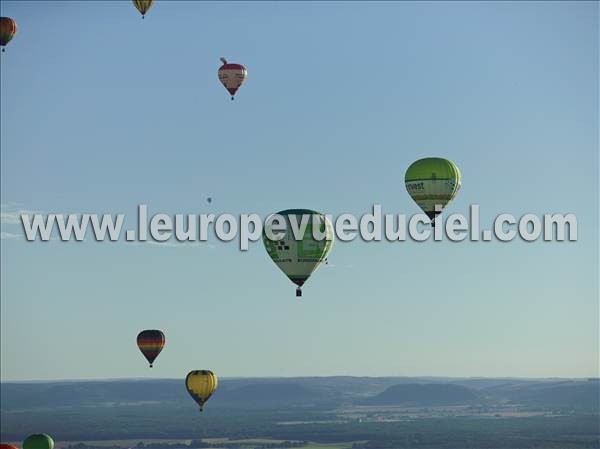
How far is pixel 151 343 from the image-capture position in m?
94.8

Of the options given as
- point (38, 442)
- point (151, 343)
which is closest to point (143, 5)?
point (151, 343)

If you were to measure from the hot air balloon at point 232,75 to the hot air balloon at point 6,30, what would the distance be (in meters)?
15.8

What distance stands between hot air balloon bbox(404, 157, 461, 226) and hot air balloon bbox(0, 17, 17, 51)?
Answer: 3375 cm

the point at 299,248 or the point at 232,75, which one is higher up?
the point at 232,75

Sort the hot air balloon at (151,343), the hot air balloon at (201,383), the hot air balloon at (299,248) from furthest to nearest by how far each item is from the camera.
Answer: the hot air balloon at (201,383)
the hot air balloon at (151,343)
the hot air balloon at (299,248)

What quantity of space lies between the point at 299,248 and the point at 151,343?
29.4 metres

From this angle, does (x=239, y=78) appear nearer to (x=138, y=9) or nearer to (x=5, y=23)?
(x=138, y=9)

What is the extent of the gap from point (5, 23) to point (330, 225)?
1349 inches

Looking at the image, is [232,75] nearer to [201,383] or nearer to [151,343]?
[151,343]

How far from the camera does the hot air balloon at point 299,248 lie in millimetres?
68500

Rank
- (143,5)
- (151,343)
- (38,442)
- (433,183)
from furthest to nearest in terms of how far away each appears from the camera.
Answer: (38,442), (151,343), (143,5), (433,183)

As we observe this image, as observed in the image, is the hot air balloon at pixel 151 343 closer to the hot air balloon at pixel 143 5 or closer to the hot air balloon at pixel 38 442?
the hot air balloon at pixel 38 442

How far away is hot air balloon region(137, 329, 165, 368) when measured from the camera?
93.6 m

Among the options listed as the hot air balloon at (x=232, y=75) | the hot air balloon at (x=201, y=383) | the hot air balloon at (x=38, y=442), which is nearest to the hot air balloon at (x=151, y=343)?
the hot air balloon at (x=201, y=383)
